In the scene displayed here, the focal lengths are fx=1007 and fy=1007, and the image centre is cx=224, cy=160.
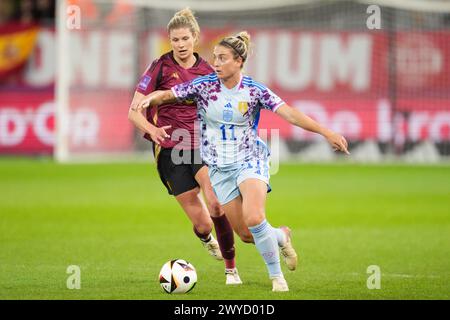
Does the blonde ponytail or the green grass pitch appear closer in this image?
the green grass pitch

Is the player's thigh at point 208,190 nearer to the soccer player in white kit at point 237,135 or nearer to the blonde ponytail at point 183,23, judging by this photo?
the soccer player in white kit at point 237,135

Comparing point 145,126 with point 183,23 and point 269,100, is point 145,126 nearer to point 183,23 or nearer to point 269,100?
point 269,100

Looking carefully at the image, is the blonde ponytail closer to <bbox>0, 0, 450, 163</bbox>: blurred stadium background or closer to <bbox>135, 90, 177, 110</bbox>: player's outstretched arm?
<bbox>135, 90, 177, 110</bbox>: player's outstretched arm

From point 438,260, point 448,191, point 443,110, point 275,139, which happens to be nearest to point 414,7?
point 443,110

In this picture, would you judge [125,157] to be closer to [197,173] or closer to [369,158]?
[369,158]

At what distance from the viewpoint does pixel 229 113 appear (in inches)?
312

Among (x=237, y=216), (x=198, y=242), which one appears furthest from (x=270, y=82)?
(x=237, y=216)

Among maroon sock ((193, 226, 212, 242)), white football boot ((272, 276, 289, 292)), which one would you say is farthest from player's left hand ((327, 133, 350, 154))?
maroon sock ((193, 226, 212, 242))

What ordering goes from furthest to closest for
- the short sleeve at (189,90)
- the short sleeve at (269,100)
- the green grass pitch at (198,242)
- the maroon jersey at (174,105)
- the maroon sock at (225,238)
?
the maroon jersey at (174,105) → the maroon sock at (225,238) → the green grass pitch at (198,242) → the short sleeve at (189,90) → the short sleeve at (269,100)

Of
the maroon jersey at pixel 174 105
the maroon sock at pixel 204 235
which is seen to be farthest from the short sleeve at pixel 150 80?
the maroon sock at pixel 204 235

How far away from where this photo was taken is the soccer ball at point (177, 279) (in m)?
7.75

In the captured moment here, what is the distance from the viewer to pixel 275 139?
22.9 meters

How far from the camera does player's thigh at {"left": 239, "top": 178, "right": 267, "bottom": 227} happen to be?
770 cm

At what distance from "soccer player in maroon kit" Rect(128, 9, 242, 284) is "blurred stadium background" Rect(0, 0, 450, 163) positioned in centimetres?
1342
